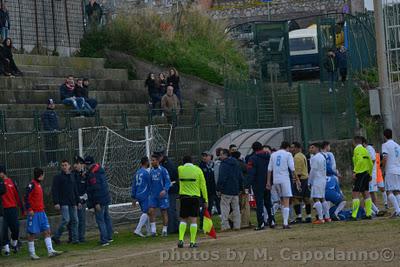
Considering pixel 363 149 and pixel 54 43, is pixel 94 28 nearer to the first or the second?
pixel 54 43

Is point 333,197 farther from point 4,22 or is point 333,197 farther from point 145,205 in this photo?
point 4,22

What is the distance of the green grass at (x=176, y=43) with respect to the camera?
41.4 meters

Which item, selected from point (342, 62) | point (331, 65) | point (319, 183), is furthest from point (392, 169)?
point (342, 62)

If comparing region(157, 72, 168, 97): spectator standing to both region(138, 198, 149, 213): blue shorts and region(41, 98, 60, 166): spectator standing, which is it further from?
region(138, 198, 149, 213): blue shorts

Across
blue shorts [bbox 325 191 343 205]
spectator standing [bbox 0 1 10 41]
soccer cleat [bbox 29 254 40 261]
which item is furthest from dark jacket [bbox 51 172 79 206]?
spectator standing [bbox 0 1 10 41]

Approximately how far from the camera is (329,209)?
1065 inches

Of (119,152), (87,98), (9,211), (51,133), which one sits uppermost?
(87,98)

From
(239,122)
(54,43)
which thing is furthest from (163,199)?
(54,43)

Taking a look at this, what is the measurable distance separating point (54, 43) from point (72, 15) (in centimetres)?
182

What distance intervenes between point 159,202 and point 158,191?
0.29 m

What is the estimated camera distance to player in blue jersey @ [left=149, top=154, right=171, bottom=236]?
2596cm

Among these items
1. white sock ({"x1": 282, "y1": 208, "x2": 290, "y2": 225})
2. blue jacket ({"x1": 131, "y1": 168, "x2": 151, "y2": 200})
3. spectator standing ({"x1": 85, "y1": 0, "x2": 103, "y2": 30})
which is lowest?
white sock ({"x1": 282, "y1": 208, "x2": 290, "y2": 225})

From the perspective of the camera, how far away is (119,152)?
99.8ft

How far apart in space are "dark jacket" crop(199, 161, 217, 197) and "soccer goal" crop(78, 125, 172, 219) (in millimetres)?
2532
